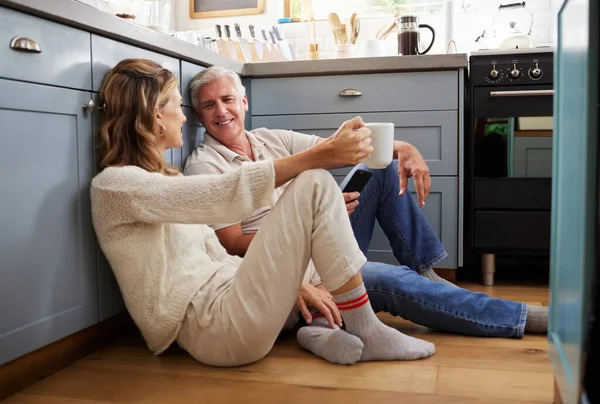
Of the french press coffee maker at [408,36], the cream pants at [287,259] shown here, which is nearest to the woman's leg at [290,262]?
the cream pants at [287,259]

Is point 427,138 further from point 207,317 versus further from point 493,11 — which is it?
point 207,317

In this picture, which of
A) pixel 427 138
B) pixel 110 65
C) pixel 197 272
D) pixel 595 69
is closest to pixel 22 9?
pixel 110 65

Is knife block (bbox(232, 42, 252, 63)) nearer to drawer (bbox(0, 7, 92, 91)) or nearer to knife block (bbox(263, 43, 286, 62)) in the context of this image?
knife block (bbox(263, 43, 286, 62))

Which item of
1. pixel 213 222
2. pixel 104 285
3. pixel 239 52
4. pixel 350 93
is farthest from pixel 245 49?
pixel 213 222

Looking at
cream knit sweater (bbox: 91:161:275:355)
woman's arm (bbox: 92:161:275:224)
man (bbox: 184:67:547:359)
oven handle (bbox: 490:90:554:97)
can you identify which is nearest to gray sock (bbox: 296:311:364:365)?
man (bbox: 184:67:547:359)

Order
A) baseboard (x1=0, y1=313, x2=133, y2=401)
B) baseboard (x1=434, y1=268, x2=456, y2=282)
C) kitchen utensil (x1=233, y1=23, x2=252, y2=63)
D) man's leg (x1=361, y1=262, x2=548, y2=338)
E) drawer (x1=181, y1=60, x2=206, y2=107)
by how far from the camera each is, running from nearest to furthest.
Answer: baseboard (x1=0, y1=313, x2=133, y2=401)
man's leg (x1=361, y1=262, x2=548, y2=338)
drawer (x1=181, y1=60, x2=206, y2=107)
baseboard (x1=434, y1=268, x2=456, y2=282)
kitchen utensil (x1=233, y1=23, x2=252, y2=63)

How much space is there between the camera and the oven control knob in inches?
114

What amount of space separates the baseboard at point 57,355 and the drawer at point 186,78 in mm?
760

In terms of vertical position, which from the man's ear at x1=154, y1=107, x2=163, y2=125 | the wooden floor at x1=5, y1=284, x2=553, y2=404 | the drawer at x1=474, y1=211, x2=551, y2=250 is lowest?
the wooden floor at x1=5, y1=284, x2=553, y2=404

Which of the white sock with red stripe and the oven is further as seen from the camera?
the oven

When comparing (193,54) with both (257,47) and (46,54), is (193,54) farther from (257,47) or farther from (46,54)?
(257,47)

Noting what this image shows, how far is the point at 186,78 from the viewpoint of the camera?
242 cm

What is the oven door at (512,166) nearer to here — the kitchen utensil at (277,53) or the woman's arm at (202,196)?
the kitchen utensil at (277,53)

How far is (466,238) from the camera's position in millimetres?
3041
